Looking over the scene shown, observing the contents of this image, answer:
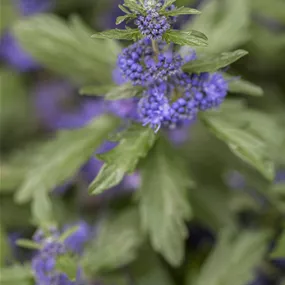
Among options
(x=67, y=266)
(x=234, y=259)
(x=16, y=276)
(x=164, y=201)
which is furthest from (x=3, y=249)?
(x=234, y=259)

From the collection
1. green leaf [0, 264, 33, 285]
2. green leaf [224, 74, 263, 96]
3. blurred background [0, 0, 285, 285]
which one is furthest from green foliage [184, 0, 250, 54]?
green leaf [0, 264, 33, 285]

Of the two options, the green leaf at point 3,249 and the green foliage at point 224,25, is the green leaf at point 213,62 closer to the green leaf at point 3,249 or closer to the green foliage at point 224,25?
the green foliage at point 224,25

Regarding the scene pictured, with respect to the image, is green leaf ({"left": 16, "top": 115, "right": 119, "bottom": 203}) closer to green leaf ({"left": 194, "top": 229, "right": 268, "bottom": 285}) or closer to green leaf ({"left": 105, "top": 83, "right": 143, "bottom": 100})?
green leaf ({"left": 105, "top": 83, "right": 143, "bottom": 100})

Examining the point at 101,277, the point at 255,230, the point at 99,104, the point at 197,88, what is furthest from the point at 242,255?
the point at 99,104

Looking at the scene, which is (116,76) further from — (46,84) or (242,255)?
(46,84)

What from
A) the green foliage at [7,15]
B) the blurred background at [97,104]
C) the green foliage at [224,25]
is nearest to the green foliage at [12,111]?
the blurred background at [97,104]
